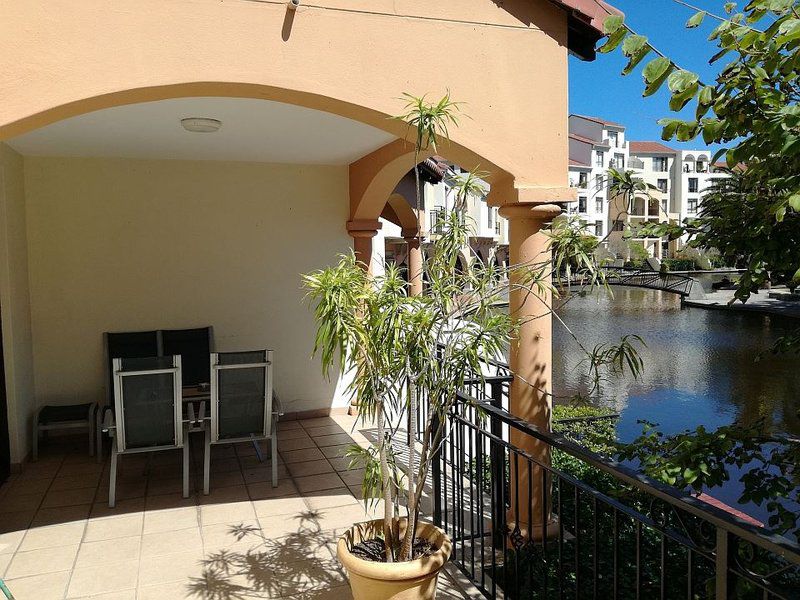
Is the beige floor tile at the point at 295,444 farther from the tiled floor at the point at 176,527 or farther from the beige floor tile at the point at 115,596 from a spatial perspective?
the beige floor tile at the point at 115,596

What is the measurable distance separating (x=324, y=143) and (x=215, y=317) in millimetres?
2343

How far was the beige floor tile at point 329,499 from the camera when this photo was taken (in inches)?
186

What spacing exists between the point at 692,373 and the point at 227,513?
1541 cm

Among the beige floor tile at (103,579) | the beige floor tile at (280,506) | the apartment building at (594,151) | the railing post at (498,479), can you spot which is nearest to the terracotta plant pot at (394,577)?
the railing post at (498,479)

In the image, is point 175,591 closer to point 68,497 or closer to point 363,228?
point 68,497

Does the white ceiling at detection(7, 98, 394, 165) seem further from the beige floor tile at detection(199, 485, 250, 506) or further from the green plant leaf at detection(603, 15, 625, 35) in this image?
the beige floor tile at detection(199, 485, 250, 506)

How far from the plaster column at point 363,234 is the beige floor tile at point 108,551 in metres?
3.89

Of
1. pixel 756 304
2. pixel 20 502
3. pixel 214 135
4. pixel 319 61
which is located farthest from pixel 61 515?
pixel 756 304

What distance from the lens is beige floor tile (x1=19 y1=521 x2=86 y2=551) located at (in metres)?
4.08

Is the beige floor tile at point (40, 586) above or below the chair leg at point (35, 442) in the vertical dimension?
below

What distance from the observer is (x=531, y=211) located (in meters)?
3.93

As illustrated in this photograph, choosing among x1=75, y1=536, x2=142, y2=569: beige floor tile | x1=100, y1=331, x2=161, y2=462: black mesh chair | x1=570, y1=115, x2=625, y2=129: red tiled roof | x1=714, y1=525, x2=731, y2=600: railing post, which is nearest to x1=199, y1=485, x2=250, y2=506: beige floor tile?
x1=75, y1=536, x2=142, y2=569: beige floor tile

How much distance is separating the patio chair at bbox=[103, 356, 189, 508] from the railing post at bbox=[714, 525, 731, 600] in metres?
3.85

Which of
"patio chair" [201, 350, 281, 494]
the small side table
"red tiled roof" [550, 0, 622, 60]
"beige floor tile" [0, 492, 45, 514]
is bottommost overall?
"beige floor tile" [0, 492, 45, 514]
